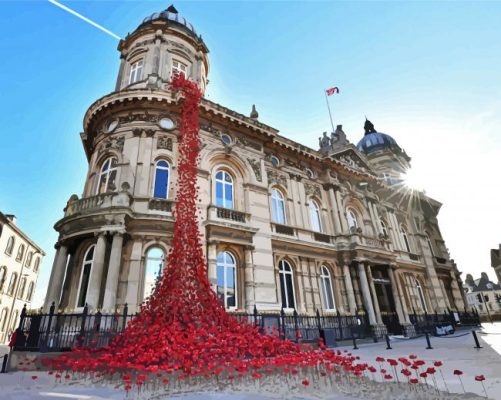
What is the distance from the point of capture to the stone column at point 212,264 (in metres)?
13.4

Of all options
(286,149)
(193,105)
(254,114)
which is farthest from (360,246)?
(193,105)

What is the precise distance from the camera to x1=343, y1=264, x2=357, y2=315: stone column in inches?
708

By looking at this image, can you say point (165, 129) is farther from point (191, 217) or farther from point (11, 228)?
point (11, 228)

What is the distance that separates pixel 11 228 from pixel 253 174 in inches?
1177

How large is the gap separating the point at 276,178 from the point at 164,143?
780cm

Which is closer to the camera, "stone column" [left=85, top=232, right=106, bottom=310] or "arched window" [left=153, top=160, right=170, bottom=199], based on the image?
"stone column" [left=85, top=232, right=106, bottom=310]

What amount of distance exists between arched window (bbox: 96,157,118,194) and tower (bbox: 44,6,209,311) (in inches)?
2.1

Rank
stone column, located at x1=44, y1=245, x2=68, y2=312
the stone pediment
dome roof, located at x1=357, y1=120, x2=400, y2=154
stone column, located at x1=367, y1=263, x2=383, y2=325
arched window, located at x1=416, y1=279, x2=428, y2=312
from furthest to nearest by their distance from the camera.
Result: dome roof, located at x1=357, y1=120, x2=400, y2=154
arched window, located at x1=416, y1=279, x2=428, y2=312
the stone pediment
stone column, located at x1=367, y1=263, x2=383, y2=325
stone column, located at x1=44, y1=245, x2=68, y2=312

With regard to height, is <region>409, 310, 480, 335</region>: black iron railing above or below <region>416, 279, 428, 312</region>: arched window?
below

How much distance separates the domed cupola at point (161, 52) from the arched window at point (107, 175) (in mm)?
5833

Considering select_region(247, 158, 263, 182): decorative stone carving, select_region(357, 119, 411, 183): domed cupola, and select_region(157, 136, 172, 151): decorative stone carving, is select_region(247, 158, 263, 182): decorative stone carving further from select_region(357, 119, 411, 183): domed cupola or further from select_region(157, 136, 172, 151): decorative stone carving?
select_region(357, 119, 411, 183): domed cupola

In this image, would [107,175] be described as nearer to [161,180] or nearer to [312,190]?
[161,180]

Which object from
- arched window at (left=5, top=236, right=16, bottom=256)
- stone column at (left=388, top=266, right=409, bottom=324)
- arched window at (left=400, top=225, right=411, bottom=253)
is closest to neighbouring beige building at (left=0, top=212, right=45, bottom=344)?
arched window at (left=5, top=236, right=16, bottom=256)

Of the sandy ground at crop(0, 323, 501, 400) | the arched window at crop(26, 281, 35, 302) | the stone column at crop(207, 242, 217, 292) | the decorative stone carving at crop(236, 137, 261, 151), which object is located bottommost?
the sandy ground at crop(0, 323, 501, 400)
